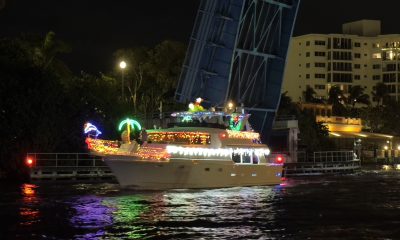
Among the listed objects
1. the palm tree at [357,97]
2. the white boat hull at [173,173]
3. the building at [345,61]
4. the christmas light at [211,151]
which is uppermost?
the building at [345,61]

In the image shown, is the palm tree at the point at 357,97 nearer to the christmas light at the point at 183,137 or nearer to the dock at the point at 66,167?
the dock at the point at 66,167

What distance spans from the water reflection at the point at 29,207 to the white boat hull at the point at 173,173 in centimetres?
415

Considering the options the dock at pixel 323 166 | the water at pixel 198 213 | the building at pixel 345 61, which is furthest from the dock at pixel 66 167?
the building at pixel 345 61

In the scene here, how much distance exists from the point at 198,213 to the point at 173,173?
910cm

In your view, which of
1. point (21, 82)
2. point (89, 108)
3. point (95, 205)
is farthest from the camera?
point (89, 108)

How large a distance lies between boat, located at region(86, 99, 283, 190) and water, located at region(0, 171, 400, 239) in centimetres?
98

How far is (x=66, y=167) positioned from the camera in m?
41.0

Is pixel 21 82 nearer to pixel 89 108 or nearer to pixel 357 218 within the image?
pixel 89 108

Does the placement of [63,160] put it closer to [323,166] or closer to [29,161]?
[29,161]

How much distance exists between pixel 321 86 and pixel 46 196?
419 ft

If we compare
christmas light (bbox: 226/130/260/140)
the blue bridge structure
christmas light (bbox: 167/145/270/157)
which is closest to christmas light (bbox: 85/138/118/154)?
christmas light (bbox: 167/145/270/157)

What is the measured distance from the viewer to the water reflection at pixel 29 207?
21828mm

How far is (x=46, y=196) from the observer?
A: 98.4 ft

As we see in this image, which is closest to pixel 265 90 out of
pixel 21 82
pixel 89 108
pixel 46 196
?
pixel 89 108
